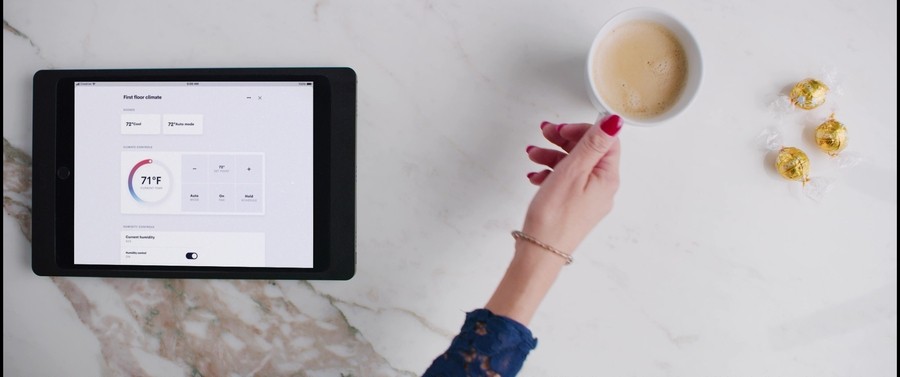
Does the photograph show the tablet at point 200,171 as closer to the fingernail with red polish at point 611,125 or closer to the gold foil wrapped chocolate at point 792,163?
the fingernail with red polish at point 611,125

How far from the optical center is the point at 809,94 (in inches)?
22.6

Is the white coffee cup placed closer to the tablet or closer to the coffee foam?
the coffee foam

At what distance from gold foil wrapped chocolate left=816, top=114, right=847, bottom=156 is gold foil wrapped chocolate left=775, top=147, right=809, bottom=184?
0.08 feet

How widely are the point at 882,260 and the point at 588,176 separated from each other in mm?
393

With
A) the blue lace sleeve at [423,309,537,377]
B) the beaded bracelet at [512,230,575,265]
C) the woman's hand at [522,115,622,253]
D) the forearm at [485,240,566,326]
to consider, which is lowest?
the blue lace sleeve at [423,309,537,377]

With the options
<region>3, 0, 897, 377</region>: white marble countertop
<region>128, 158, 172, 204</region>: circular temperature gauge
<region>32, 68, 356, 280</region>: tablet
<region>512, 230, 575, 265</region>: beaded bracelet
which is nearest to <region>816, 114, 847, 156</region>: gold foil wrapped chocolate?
<region>3, 0, 897, 377</region>: white marble countertop

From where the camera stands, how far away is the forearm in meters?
0.47

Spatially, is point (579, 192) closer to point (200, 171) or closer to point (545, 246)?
point (545, 246)

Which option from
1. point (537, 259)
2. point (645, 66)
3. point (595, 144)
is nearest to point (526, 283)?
point (537, 259)

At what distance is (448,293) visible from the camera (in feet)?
2.03

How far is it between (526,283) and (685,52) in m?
0.29

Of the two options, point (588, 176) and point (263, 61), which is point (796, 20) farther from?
point (263, 61)

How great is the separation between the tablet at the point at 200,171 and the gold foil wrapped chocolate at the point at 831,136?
51cm

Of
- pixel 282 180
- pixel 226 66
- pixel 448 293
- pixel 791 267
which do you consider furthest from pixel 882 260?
pixel 226 66
